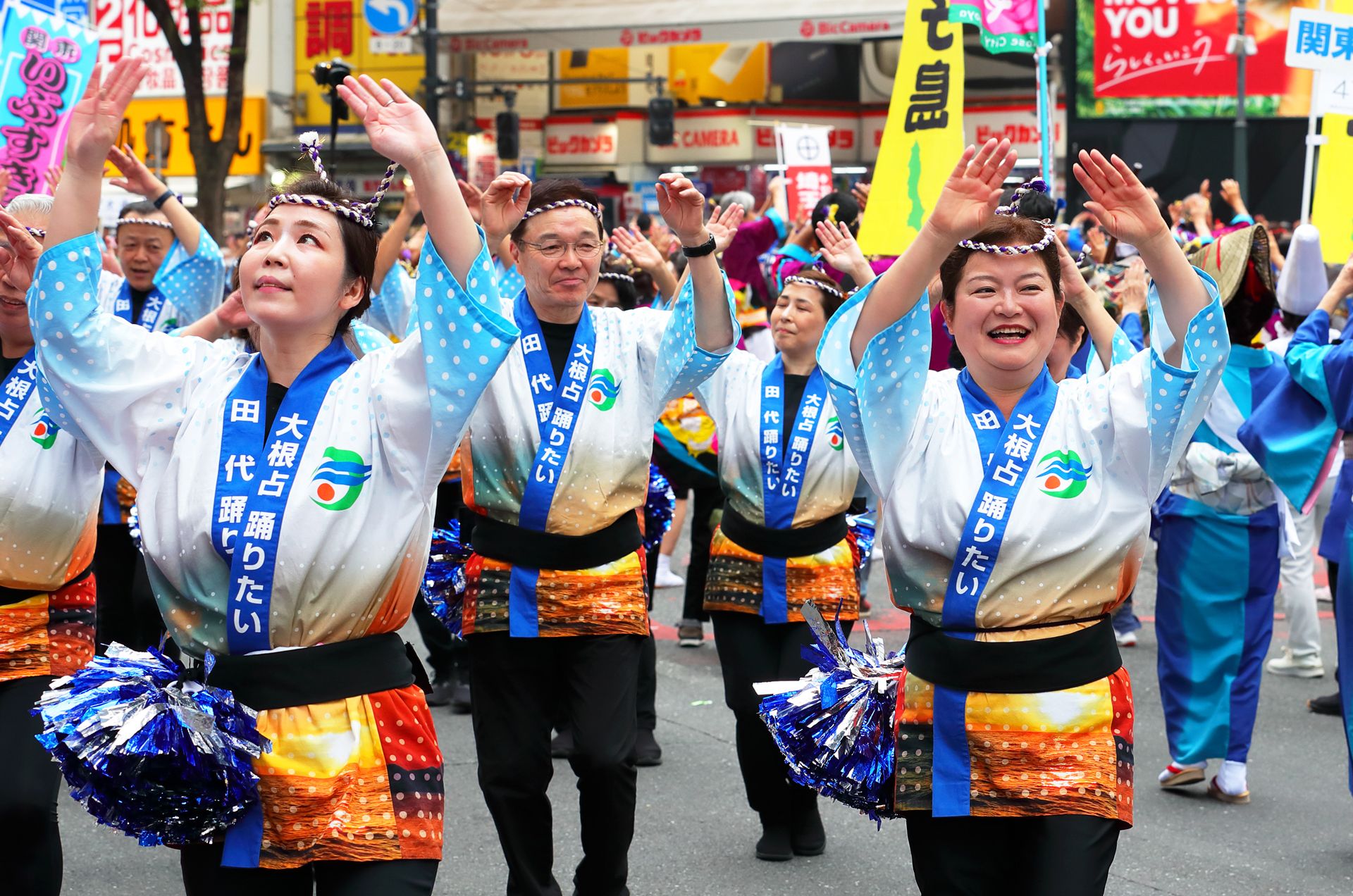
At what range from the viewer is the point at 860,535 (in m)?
5.84

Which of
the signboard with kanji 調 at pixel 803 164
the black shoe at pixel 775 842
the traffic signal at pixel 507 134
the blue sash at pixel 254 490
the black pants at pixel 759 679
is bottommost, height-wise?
the black shoe at pixel 775 842

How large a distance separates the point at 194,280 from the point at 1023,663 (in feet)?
13.2

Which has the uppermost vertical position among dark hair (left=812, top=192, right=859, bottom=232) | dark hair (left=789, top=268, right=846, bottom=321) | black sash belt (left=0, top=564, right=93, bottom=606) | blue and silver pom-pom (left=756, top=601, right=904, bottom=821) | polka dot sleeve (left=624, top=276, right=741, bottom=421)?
dark hair (left=812, top=192, right=859, bottom=232)

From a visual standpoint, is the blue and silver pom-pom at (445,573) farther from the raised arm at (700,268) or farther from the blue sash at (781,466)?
the raised arm at (700,268)

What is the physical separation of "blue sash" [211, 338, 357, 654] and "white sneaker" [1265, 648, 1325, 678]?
618 cm

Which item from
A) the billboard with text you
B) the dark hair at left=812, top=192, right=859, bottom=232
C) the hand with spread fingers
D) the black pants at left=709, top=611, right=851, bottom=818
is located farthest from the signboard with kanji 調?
the billboard with text you

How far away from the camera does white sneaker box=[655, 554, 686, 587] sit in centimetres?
982

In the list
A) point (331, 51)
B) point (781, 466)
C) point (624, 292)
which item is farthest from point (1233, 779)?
point (331, 51)

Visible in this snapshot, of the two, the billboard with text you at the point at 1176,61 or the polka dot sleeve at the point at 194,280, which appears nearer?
the polka dot sleeve at the point at 194,280

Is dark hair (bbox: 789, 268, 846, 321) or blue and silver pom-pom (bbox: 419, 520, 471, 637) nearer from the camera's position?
blue and silver pom-pom (bbox: 419, 520, 471, 637)

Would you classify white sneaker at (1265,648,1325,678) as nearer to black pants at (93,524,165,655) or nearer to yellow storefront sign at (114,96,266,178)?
black pants at (93,524,165,655)

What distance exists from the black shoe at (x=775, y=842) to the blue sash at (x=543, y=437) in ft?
4.19

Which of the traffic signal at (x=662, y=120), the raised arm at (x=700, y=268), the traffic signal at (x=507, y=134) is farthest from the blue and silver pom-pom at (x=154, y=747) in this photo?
the traffic signal at (x=662, y=120)

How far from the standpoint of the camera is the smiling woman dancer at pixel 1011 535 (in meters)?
3.11
